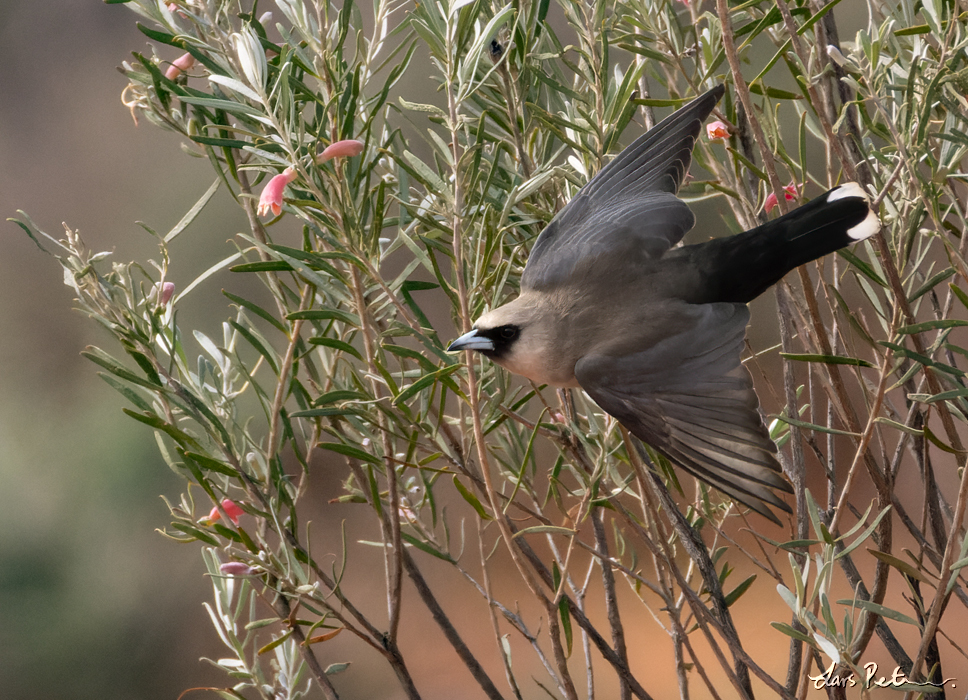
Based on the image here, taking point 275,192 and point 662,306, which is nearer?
point 275,192

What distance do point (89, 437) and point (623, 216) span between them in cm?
131

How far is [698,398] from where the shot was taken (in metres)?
0.62

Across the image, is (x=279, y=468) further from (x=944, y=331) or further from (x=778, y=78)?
(x=778, y=78)

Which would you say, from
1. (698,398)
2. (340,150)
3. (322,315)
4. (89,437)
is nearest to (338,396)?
(322,315)

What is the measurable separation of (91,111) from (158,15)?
1.28m

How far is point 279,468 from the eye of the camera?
650 mm

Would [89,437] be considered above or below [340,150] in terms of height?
below

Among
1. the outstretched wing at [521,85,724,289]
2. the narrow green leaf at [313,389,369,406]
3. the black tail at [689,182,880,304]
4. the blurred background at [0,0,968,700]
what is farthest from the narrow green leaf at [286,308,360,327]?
the blurred background at [0,0,968,700]

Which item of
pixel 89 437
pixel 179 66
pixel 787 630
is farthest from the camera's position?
pixel 89 437

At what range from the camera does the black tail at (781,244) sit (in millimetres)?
582

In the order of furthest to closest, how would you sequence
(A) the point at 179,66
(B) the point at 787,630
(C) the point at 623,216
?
1. (C) the point at 623,216
2. (A) the point at 179,66
3. (B) the point at 787,630

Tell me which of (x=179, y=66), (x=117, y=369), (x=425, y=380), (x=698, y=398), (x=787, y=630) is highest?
(x=179, y=66)

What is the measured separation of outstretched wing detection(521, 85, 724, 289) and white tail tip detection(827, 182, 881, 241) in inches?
5.8

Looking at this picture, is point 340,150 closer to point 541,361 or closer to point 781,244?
point 541,361
